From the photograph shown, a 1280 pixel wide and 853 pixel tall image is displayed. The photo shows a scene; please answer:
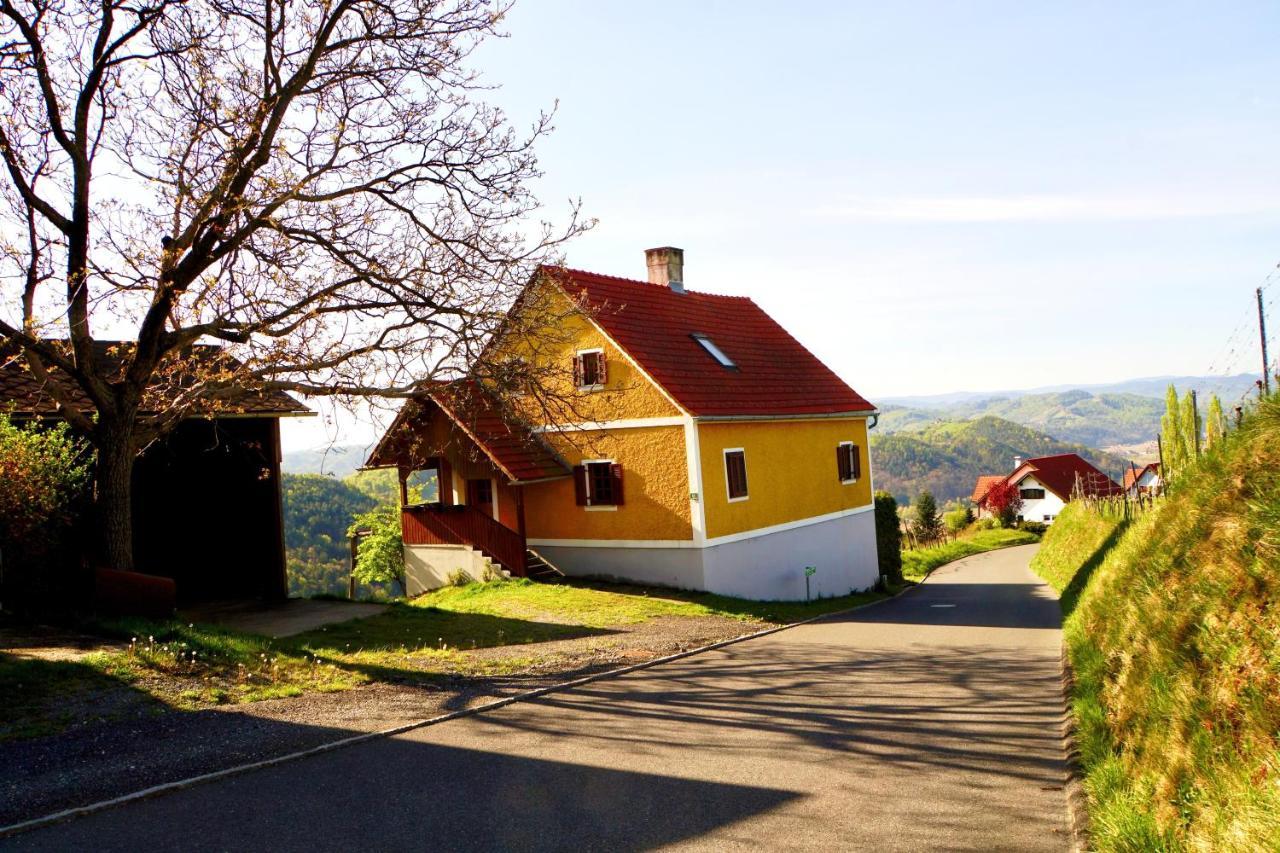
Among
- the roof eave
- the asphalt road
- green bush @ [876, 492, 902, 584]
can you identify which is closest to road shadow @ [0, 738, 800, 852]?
the asphalt road

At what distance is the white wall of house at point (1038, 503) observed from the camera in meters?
75.2

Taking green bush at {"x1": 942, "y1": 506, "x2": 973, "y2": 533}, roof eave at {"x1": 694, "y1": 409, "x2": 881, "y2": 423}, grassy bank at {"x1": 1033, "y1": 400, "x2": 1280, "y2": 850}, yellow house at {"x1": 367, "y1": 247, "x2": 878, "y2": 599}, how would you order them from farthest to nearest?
green bush at {"x1": 942, "y1": 506, "x2": 973, "y2": 533} < roof eave at {"x1": 694, "y1": 409, "x2": 881, "y2": 423} < yellow house at {"x1": 367, "y1": 247, "x2": 878, "y2": 599} < grassy bank at {"x1": 1033, "y1": 400, "x2": 1280, "y2": 850}

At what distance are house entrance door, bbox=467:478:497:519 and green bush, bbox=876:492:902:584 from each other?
14.1 metres

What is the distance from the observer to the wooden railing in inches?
823

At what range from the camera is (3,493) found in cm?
1266

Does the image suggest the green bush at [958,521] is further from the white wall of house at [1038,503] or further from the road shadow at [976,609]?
the road shadow at [976,609]

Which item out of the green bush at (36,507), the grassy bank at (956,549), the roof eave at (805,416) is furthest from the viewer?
the grassy bank at (956,549)

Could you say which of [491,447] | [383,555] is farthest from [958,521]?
[491,447]

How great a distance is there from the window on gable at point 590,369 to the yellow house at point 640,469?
0.12 feet

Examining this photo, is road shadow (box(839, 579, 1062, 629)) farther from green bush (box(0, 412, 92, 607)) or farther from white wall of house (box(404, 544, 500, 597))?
green bush (box(0, 412, 92, 607))

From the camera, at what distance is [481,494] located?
22766 millimetres

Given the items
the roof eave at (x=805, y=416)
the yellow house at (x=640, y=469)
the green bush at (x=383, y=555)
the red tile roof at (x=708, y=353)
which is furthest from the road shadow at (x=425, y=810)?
the green bush at (x=383, y=555)

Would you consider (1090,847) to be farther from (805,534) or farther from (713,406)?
(805,534)

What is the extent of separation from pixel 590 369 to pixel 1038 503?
215 feet
